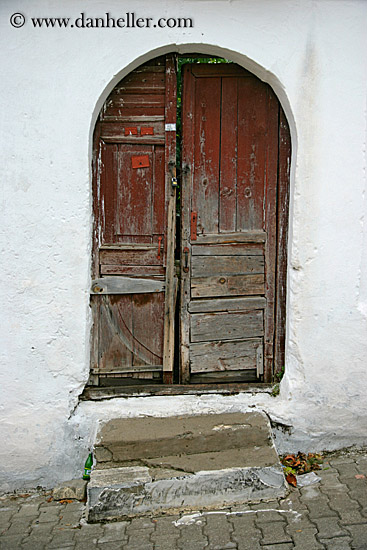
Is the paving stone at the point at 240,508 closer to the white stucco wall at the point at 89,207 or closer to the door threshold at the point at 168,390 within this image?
the white stucco wall at the point at 89,207

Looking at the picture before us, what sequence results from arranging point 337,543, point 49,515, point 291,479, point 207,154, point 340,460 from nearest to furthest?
1. point 337,543
2. point 49,515
3. point 291,479
4. point 340,460
5. point 207,154

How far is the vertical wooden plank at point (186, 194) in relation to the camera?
3475mm

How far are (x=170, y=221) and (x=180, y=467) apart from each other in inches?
64.8

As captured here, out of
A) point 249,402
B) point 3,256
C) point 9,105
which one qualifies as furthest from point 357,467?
point 9,105

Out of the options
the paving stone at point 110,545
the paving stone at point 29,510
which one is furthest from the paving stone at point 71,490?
the paving stone at point 110,545

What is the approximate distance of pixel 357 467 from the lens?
3.31 meters

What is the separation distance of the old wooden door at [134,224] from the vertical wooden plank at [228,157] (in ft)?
1.19

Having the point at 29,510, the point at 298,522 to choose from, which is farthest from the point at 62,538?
the point at 298,522

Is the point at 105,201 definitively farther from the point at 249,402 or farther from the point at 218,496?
the point at 218,496

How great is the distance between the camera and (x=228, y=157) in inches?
139

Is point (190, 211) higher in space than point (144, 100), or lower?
lower

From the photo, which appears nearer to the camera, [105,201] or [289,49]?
[289,49]

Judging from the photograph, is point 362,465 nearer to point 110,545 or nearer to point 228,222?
point 110,545

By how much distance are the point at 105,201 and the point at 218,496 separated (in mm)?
2087
